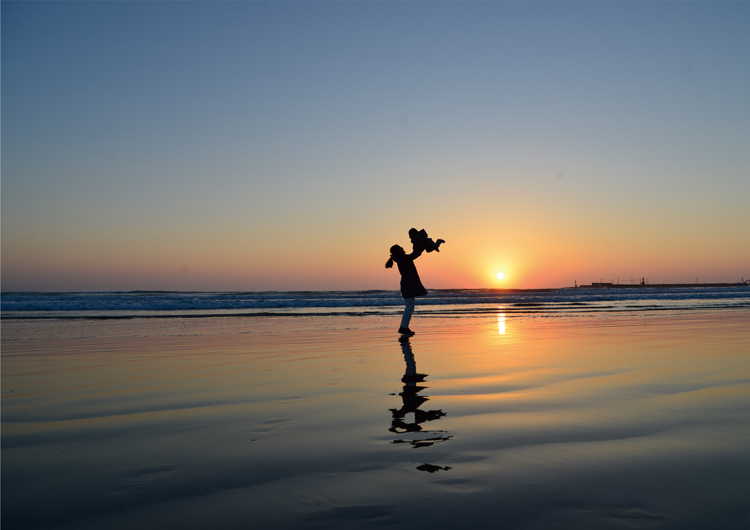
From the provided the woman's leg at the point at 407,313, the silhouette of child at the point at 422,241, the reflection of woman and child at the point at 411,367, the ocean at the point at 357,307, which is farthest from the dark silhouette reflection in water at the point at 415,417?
the ocean at the point at 357,307

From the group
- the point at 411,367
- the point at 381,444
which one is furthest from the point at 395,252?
the point at 381,444

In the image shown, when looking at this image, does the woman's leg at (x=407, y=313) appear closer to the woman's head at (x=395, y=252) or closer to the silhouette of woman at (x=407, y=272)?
the silhouette of woman at (x=407, y=272)

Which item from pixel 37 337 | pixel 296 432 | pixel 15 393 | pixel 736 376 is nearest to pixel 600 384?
pixel 736 376

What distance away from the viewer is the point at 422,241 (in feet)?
38.0

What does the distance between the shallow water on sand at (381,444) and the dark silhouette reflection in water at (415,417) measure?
A: 0.02m

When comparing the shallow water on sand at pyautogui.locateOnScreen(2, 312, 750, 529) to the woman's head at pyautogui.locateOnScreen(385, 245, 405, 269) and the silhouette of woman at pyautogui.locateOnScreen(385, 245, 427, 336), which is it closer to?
the silhouette of woman at pyautogui.locateOnScreen(385, 245, 427, 336)

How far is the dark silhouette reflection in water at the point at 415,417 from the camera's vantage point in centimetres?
322

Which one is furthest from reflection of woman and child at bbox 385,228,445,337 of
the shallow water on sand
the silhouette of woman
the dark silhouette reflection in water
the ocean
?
the ocean

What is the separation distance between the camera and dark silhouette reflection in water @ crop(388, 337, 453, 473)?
10.6 ft

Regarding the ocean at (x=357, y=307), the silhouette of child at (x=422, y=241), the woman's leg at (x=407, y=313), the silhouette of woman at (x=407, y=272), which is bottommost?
the ocean at (x=357, y=307)

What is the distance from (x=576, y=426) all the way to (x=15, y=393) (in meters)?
5.28

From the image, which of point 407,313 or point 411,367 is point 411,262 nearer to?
point 407,313

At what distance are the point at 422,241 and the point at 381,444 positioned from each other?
8.60 metres

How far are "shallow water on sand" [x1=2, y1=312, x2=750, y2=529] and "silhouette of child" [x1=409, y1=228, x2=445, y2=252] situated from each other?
4707mm
